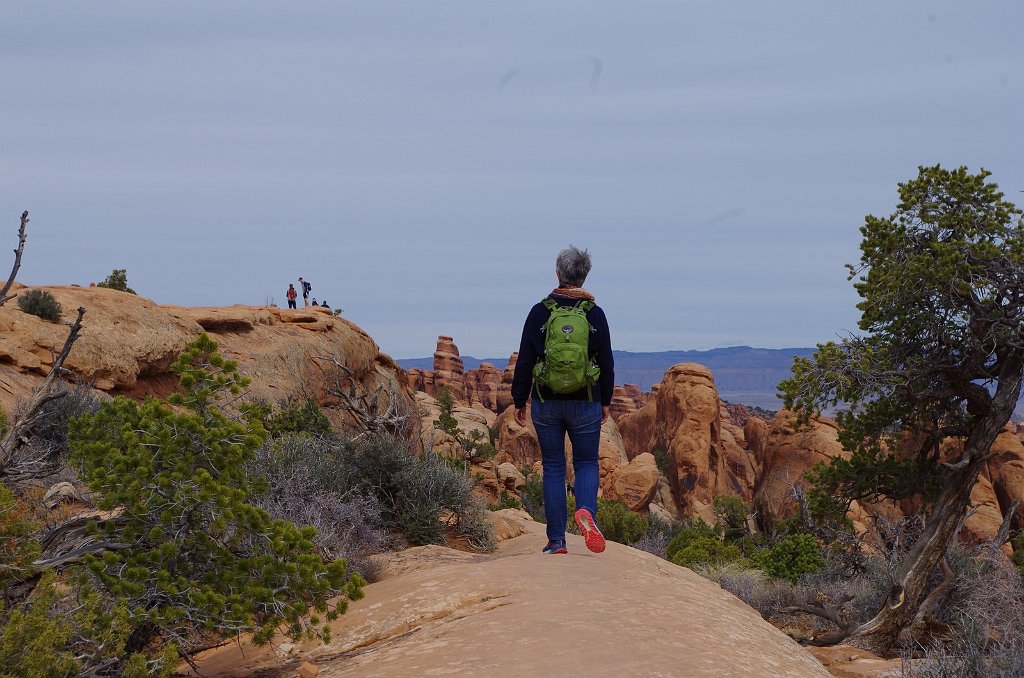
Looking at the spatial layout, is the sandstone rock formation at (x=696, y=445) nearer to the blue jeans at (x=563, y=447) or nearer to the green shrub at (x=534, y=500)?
the green shrub at (x=534, y=500)

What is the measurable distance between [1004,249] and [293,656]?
429 inches

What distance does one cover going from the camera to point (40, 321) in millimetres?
22359

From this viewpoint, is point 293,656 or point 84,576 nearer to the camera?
point 84,576

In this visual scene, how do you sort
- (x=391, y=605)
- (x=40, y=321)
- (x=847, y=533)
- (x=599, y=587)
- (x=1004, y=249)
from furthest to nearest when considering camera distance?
(x=40, y=321), (x=847, y=533), (x=1004, y=249), (x=391, y=605), (x=599, y=587)

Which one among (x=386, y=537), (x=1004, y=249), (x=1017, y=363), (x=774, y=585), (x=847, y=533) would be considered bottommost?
(x=774, y=585)

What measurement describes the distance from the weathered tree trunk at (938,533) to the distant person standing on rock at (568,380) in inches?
293

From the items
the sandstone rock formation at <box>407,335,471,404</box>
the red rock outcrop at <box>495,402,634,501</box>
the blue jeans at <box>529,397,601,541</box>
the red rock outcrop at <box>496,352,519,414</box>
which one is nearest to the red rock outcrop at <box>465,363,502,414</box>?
the sandstone rock formation at <box>407,335,471,404</box>

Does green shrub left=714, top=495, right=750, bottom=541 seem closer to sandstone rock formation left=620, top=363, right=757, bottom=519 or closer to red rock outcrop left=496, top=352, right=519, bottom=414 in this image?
sandstone rock formation left=620, top=363, right=757, bottom=519

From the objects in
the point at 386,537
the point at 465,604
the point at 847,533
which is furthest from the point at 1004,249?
the point at 465,604

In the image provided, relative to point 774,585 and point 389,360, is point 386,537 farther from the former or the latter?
point 389,360

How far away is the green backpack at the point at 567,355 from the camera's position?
6.81 meters

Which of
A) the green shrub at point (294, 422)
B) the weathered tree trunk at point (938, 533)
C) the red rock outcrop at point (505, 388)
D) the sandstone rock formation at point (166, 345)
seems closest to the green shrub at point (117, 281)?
the sandstone rock formation at point (166, 345)

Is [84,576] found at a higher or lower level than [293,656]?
higher

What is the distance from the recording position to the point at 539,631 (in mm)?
4789
